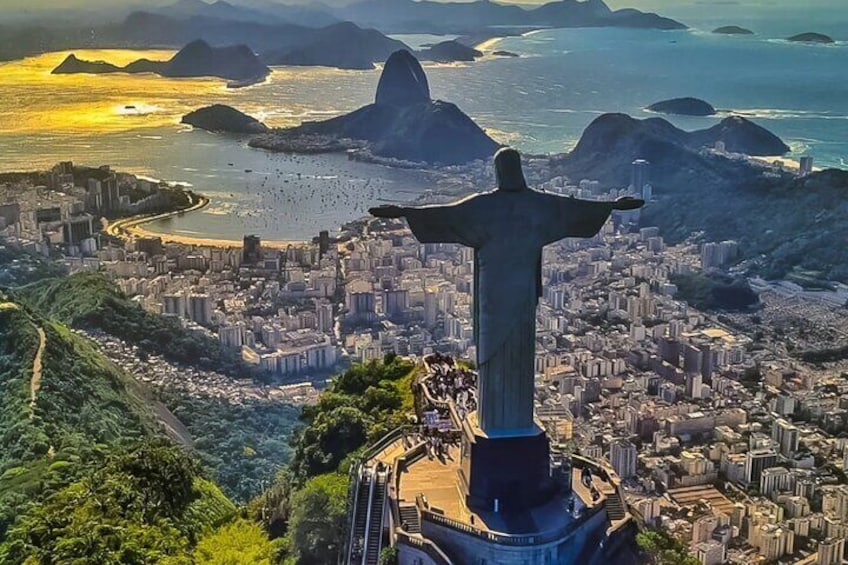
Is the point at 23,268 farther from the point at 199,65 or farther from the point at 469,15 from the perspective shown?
the point at 469,15

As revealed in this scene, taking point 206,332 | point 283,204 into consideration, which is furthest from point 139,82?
point 206,332

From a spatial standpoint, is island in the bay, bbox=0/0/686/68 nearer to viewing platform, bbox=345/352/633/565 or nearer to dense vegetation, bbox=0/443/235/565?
dense vegetation, bbox=0/443/235/565

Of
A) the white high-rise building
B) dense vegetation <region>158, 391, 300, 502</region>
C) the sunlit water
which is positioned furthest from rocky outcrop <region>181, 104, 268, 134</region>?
the white high-rise building

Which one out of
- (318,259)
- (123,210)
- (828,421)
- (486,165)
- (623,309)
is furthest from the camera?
(486,165)

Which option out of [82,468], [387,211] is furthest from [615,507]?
[82,468]

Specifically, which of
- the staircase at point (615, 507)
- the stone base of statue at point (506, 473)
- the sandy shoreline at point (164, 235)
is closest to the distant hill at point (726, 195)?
the sandy shoreline at point (164, 235)

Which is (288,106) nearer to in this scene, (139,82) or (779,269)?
(139,82)
